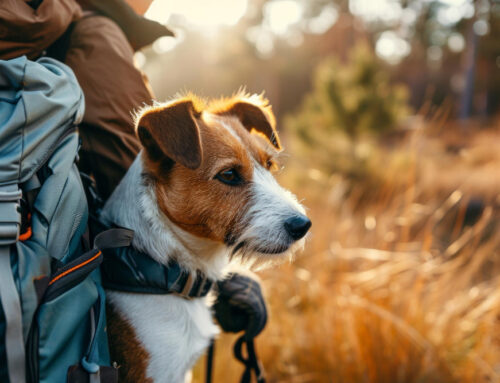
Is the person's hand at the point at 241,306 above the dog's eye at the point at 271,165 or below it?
below

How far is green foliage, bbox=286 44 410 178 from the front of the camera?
31.2 feet

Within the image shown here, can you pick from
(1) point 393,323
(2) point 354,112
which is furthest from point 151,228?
(2) point 354,112

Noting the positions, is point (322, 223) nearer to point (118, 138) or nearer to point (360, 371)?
point (360, 371)

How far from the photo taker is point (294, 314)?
3.78 metres

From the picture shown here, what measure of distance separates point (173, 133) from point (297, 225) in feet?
2.15

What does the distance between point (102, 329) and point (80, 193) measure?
50 centimetres

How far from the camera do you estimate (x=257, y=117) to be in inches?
95.3

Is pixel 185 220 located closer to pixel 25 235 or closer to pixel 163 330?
pixel 163 330

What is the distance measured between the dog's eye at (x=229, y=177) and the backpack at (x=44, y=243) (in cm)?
60

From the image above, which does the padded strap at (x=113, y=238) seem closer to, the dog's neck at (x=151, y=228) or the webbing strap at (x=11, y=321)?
the dog's neck at (x=151, y=228)

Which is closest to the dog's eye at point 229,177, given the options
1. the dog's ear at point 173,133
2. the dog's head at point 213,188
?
the dog's head at point 213,188

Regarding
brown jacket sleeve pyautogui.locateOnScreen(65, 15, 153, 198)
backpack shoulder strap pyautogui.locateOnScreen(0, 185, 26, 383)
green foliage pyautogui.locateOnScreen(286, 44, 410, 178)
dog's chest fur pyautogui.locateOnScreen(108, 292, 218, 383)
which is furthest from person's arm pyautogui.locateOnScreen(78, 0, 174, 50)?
green foliage pyautogui.locateOnScreen(286, 44, 410, 178)

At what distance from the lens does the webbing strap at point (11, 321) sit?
126cm

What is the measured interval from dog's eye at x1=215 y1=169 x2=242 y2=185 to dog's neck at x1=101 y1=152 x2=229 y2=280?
29 centimetres
